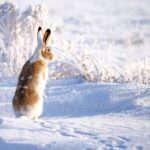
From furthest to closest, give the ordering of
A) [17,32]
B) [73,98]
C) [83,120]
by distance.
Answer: [17,32] < [73,98] < [83,120]

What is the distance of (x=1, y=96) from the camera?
8.34 m

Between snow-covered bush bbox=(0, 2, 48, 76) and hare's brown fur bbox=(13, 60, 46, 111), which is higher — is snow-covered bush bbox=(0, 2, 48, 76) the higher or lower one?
the higher one

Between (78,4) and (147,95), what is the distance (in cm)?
2280

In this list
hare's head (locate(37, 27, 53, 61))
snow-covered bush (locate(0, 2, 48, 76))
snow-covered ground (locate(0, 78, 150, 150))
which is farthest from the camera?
snow-covered bush (locate(0, 2, 48, 76))

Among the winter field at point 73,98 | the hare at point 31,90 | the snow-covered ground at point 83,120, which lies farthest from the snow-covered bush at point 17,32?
the hare at point 31,90

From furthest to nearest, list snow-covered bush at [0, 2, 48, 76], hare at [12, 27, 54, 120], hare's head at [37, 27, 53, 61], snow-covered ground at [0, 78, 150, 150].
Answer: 1. snow-covered bush at [0, 2, 48, 76]
2. hare's head at [37, 27, 53, 61]
3. hare at [12, 27, 54, 120]
4. snow-covered ground at [0, 78, 150, 150]

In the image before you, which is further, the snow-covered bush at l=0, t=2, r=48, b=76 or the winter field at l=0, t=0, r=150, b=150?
the snow-covered bush at l=0, t=2, r=48, b=76

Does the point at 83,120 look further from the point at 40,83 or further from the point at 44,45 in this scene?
the point at 44,45

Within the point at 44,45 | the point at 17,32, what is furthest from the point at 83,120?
the point at 17,32

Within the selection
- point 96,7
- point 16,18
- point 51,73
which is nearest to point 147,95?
point 51,73

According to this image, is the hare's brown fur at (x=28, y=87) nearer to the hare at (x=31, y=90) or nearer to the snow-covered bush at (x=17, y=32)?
the hare at (x=31, y=90)

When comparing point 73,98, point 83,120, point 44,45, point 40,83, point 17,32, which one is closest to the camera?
point 83,120

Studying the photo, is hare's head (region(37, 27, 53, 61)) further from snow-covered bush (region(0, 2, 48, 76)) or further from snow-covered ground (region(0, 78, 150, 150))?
snow-covered bush (region(0, 2, 48, 76))

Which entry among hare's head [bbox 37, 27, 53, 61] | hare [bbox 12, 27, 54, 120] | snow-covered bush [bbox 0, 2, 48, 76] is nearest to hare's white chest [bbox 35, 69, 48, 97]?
hare [bbox 12, 27, 54, 120]
